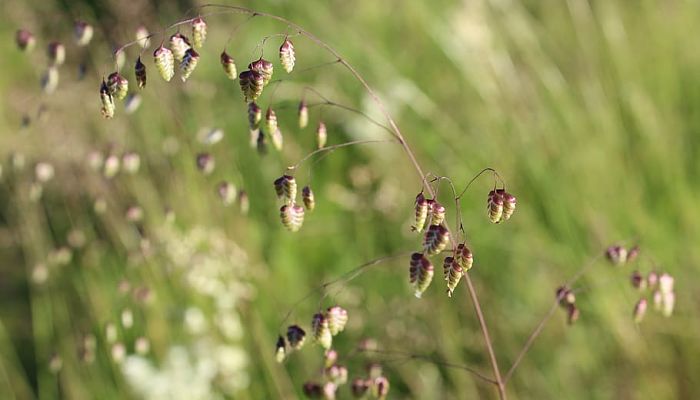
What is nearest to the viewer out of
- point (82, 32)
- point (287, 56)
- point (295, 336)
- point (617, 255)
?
point (287, 56)

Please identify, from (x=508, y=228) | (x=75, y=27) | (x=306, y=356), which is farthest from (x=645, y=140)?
(x=75, y=27)

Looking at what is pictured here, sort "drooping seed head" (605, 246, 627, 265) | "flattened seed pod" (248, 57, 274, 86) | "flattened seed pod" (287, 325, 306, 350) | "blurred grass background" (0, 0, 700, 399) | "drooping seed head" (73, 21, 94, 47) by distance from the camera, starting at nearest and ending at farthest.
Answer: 1. "flattened seed pod" (248, 57, 274, 86)
2. "flattened seed pod" (287, 325, 306, 350)
3. "drooping seed head" (605, 246, 627, 265)
4. "drooping seed head" (73, 21, 94, 47)
5. "blurred grass background" (0, 0, 700, 399)

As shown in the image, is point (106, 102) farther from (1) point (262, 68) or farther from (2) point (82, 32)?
(2) point (82, 32)

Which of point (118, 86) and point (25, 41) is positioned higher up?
point (25, 41)

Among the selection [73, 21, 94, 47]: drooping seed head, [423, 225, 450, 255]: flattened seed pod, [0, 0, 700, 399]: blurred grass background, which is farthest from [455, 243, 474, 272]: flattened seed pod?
[0, 0, 700, 399]: blurred grass background

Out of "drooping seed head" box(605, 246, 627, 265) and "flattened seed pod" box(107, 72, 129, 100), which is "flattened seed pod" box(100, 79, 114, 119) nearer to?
"flattened seed pod" box(107, 72, 129, 100)

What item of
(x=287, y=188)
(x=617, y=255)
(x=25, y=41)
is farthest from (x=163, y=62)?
(x=617, y=255)

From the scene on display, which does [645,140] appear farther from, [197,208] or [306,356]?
[197,208]
